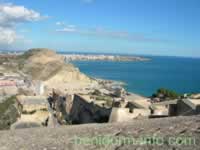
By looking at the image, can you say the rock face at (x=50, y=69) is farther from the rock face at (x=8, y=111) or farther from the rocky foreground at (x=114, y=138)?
the rocky foreground at (x=114, y=138)

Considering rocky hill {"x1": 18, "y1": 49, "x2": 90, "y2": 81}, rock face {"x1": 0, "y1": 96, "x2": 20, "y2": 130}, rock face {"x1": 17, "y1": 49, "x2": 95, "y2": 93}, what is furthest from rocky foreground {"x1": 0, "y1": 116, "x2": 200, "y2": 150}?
rocky hill {"x1": 18, "y1": 49, "x2": 90, "y2": 81}

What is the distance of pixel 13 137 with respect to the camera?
25.7 feet

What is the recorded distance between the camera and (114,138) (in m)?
6.83

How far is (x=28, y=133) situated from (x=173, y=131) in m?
3.07

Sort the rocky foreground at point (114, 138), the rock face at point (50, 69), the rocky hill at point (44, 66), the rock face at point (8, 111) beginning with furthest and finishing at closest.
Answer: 1. the rocky hill at point (44, 66)
2. the rock face at point (50, 69)
3. the rock face at point (8, 111)
4. the rocky foreground at point (114, 138)

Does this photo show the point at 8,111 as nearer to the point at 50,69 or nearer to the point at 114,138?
the point at 114,138

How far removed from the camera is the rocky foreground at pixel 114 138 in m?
6.16

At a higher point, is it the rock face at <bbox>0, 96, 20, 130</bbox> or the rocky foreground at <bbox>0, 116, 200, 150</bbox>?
the rocky foreground at <bbox>0, 116, 200, 150</bbox>

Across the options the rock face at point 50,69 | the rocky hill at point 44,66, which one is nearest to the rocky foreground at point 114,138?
the rock face at point 50,69

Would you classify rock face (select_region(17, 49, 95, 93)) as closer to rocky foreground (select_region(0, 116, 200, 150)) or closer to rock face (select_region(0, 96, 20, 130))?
rock face (select_region(0, 96, 20, 130))

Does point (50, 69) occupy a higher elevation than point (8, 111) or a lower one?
lower

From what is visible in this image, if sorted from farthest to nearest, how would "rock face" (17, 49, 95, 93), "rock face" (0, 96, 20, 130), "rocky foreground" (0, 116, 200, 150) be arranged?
"rock face" (17, 49, 95, 93), "rock face" (0, 96, 20, 130), "rocky foreground" (0, 116, 200, 150)

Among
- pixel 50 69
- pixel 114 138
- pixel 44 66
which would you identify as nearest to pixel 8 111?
pixel 114 138

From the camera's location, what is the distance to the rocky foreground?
20.2 ft
